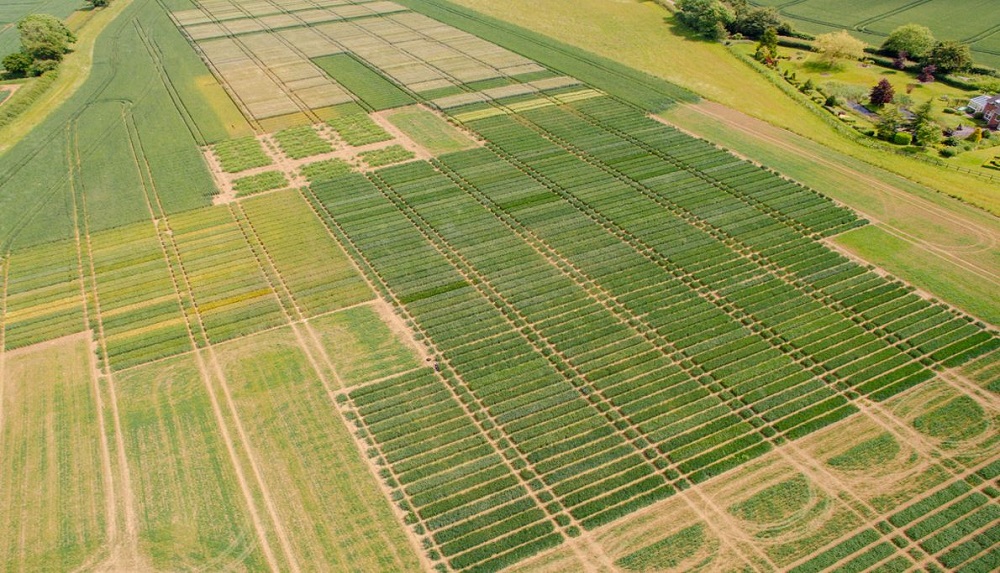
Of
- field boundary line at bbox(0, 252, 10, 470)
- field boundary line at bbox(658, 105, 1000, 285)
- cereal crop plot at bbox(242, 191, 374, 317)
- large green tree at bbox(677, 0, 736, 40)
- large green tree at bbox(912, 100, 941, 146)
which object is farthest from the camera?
large green tree at bbox(677, 0, 736, 40)

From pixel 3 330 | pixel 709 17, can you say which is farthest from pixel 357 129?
pixel 709 17

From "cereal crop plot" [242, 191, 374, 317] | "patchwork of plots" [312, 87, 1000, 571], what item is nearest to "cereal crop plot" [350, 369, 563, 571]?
"patchwork of plots" [312, 87, 1000, 571]

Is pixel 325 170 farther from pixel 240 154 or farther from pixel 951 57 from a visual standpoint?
pixel 951 57

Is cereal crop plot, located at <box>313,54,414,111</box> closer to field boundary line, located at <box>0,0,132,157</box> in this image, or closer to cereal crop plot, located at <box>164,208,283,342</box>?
cereal crop plot, located at <box>164,208,283,342</box>

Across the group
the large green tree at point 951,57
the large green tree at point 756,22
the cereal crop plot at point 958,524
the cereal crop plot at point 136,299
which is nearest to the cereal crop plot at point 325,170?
the cereal crop plot at point 136,299

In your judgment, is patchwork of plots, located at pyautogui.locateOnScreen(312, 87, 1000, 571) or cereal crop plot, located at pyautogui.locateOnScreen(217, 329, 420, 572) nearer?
cereal crop plot, located at pyautogui.locateOnScreen(217, 329, 420, 572)
